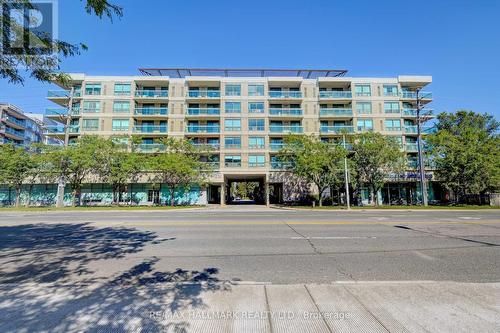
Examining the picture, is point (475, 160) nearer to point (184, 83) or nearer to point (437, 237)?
point (437, 237)

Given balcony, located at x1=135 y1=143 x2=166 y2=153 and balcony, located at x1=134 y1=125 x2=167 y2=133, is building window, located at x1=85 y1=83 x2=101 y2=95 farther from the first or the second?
balcony, located at x1=135 y1=143 x2=166 y2=153

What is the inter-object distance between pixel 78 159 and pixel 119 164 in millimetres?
4707

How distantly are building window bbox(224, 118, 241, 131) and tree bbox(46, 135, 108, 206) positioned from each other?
17.2 m

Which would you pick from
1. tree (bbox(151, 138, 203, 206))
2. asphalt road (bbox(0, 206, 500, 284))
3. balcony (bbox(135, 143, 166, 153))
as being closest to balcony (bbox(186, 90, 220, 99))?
tree (bbox(151, 138, 203, 206))

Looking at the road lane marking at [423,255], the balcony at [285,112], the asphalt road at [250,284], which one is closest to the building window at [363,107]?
the balcony at [285,112]

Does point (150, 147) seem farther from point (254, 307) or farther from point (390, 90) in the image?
point (390, 90)

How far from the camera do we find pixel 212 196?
164 feet

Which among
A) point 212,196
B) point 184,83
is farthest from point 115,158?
point 212,196

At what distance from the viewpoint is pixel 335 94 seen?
140 ft

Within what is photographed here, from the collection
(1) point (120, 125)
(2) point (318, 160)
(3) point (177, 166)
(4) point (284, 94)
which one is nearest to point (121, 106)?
(1) point (120, 125)

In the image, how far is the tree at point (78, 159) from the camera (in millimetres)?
33594

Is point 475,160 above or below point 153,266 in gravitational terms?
above

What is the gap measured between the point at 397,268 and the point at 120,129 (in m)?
43.1

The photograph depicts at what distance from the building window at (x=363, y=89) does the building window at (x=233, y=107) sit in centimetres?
1960
